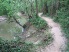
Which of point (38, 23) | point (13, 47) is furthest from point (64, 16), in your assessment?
point (13, 47)

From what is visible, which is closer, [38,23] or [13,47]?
[13,47]

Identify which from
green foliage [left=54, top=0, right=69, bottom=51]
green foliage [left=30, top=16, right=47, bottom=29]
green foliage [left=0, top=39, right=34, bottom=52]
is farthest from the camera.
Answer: green foliage [left=30, top=16, right=47, bottom=29]

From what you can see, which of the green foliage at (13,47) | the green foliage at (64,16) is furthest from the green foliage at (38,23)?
the green foliage at (13,47)

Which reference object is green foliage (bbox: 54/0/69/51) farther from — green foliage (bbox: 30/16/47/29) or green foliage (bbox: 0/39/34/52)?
green foliage (bbox: 0/39/34/52)

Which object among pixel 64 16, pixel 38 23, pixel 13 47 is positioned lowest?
pixel 38 23

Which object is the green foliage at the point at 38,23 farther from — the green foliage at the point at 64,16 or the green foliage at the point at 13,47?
the green foliage at the point at 13,47

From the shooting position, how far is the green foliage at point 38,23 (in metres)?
14.9

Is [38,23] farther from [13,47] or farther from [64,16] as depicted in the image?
[13,47]

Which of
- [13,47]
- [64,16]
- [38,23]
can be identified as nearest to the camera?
[13,47]

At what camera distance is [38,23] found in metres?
16.1

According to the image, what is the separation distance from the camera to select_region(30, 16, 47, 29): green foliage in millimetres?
14913

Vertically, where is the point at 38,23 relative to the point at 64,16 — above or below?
below

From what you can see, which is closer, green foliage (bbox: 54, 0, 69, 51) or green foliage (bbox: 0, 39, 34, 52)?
green foliage (bbox: 0, 39, 34, 52)

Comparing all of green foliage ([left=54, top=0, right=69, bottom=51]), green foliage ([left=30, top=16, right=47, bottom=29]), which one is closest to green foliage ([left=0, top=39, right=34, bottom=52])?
green foliage ([left=54, top=0, right=69, bottom=51])
